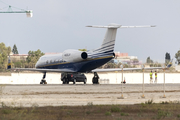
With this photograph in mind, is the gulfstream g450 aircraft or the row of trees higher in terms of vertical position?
the row of trees

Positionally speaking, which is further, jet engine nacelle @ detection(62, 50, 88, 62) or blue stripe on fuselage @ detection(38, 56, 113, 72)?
jet engine nacelle @ detection(62, 50, 88, 62)

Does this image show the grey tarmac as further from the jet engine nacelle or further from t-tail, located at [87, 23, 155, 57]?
the jet engine nacelle

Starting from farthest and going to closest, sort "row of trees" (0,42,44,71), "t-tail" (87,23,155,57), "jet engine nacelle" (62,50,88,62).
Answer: "row of trees" (0,42,44,71), "jet engine nacelle" (62,50,88,62), "t-tail" (87,23,155,57)

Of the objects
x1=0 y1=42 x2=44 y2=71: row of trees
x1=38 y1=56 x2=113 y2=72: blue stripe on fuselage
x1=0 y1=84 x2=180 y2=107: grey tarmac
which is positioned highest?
x1=0 y1=42 x2=44 y2=71: row of trees

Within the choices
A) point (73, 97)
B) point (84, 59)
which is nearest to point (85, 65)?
point (84, 59)

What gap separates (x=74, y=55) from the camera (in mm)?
47812

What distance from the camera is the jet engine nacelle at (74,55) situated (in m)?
46.7

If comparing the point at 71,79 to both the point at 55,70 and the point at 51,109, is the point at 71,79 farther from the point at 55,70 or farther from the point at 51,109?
the point at 51,109

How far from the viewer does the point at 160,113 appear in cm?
1744

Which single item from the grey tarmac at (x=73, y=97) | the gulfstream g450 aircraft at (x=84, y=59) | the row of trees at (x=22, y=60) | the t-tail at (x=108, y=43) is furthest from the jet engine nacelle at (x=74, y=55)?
the row of trees at (x=22, y=60)

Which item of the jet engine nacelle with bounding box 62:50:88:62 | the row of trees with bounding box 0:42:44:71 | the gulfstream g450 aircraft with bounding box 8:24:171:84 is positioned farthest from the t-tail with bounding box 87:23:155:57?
the row of trees with bounding box 0:42:44:71

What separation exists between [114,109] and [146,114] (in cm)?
177

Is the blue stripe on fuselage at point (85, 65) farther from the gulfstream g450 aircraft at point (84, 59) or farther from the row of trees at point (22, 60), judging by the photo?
the row of trees at point (22, 60)

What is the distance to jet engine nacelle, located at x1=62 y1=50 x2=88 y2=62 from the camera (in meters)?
46.7
